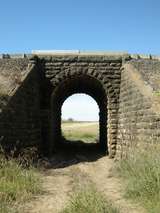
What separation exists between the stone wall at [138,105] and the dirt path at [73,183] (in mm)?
1279

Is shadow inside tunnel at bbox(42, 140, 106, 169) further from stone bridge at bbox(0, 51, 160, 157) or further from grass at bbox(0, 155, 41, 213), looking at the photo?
grass at bbox(0, 155, 41, 213)

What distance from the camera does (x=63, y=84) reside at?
55.1 feet

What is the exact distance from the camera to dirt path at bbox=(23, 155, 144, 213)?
779 cm

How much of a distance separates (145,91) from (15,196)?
20.5 ft

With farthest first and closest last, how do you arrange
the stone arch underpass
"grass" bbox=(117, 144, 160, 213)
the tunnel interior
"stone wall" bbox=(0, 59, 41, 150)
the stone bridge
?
1. the tunnel interior
2. the stone arch underpass
3. the stone bridge
4. "stone wall" bbox=(0, 59, 41, 150)
5. "grass" bbox=(117, 144, 160, 213)

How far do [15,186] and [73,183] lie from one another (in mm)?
2218

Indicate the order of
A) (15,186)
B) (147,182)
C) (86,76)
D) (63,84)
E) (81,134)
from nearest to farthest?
(147,182), (15,186), (86,76), (63,84), (81,134)

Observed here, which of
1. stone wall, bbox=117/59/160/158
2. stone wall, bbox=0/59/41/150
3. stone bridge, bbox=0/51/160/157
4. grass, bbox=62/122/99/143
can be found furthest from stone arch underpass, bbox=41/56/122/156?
grass, bbox=62/122/99/143

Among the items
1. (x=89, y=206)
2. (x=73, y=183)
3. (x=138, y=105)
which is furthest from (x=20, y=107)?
(x=89, y=206)

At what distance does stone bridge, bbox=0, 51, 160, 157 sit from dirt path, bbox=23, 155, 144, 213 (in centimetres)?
135

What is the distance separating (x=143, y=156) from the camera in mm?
8750

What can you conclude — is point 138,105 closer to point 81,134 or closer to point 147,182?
point 147,182

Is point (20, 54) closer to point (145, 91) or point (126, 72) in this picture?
point (126, 72)

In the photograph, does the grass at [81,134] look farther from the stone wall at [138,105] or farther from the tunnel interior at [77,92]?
the stone wall at [138,105]
